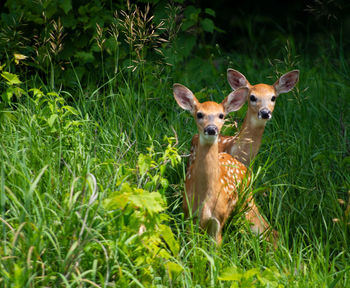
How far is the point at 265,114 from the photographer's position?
4.77 metres

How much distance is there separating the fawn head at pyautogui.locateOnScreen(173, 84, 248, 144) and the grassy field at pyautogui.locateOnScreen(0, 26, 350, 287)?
0.85ft

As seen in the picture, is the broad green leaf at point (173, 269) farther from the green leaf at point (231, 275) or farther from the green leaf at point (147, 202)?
the green leaf at point (147, 202)

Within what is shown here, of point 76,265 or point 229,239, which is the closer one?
point 76,265

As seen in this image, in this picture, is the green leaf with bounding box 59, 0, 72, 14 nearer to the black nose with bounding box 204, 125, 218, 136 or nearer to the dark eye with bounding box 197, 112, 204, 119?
the dark eye with bounding box 197, 112, 204, 119

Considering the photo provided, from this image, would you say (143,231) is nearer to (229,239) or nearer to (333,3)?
(229,239)

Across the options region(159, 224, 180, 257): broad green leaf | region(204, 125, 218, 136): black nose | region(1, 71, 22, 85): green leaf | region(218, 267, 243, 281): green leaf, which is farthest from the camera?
region(1, 71, 22, 85): green leaf

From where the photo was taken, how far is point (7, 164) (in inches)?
137

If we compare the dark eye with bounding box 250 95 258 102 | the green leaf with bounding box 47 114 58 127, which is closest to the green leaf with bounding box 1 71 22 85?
the green leaf with bounding box 47 114 58 127

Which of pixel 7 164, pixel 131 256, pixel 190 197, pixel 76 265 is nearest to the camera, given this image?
pixel 76 265

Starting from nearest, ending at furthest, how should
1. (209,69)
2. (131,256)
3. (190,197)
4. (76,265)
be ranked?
(76,265)
(131,256)
(190,197)
(209,69)

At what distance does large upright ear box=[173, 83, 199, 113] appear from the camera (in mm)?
4203

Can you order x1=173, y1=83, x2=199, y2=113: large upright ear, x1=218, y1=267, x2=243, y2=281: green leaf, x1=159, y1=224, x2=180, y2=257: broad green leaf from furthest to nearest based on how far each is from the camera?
x1=173, y1=83, x2=199, y2=113: large upright ear, x1=159, y1=224, x2=180, y2=257: broad green leaf, x1=218, y1=267, x2=243, y2=281: green leaf

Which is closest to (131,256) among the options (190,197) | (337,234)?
(190,197)

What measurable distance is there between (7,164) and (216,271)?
51.1 inches
